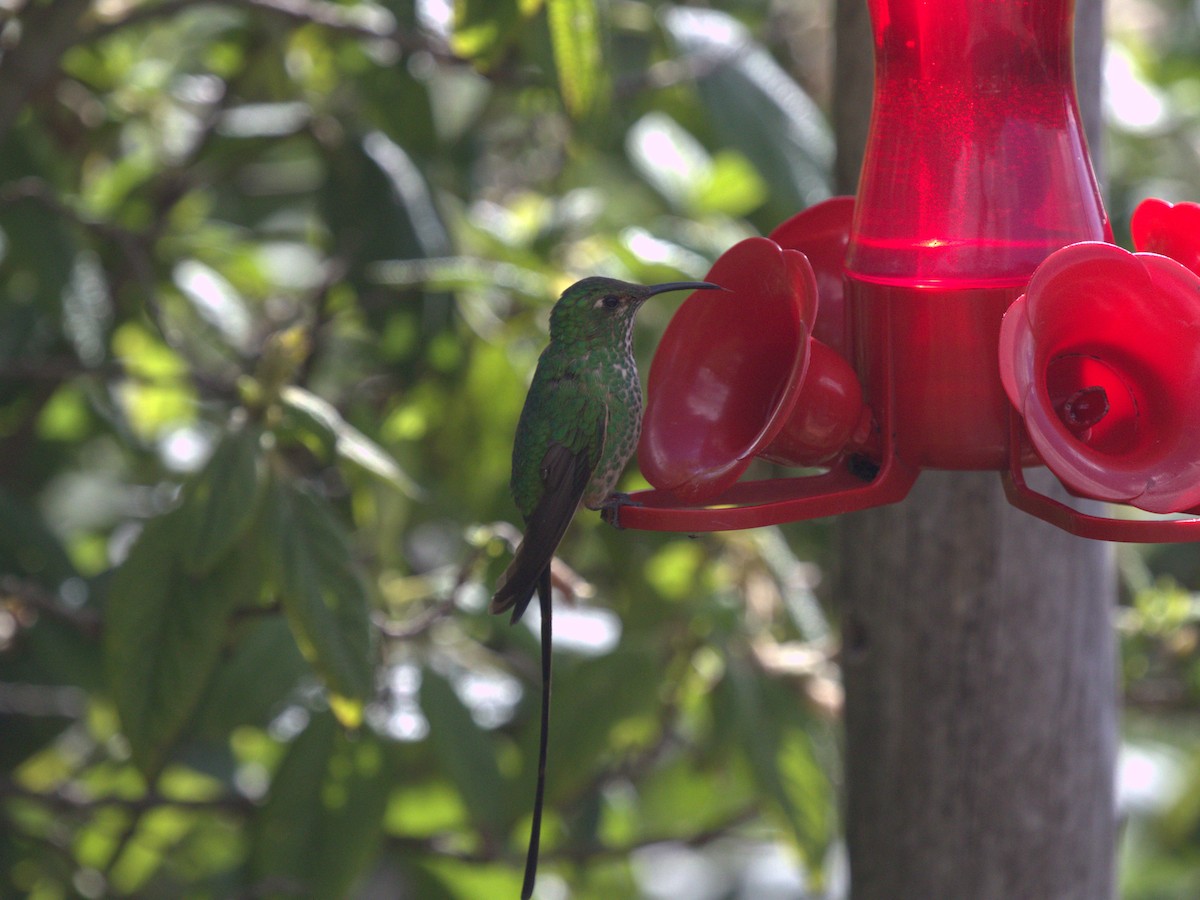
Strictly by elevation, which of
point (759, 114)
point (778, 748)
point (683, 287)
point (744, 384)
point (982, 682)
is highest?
point (759, 114)

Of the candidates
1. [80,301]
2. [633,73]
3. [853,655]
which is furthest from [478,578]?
[633,73]

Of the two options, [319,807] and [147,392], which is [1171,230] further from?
[147,392]

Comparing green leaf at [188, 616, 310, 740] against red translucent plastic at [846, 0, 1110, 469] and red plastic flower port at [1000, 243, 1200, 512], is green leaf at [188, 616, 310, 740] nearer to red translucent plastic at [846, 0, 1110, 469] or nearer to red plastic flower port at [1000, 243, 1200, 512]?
red translucent plastic at [846, 0, 1110, 469]

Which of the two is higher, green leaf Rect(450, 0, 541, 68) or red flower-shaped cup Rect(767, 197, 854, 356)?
green leaf Rect(450, 0, 541, 68)

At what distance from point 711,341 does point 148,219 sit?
2.02 m

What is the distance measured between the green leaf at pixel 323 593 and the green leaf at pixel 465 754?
1.44 ft

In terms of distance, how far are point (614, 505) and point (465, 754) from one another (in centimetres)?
83

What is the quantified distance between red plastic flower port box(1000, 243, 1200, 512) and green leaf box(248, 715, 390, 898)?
1417 millimetres

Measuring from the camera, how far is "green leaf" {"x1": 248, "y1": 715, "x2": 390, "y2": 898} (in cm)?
225

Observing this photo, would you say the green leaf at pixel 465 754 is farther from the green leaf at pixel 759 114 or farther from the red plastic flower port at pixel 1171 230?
the red plastic flower port at pixel 1171 230

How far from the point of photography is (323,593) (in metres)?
1.82

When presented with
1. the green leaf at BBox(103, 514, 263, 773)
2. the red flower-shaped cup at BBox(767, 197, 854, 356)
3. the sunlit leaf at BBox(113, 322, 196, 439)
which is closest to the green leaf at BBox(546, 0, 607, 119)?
the red flower-shaped cup at BBox(767, 197, 854, 356)

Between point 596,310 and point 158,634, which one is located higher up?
point 596,310

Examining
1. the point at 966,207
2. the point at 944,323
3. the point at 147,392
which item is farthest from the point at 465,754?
the point at 147,392
